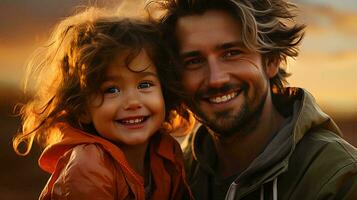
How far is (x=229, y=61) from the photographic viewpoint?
353cm

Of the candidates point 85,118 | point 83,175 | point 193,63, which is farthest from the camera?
point 193,63

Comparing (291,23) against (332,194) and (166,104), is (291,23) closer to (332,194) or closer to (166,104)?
(166,104)

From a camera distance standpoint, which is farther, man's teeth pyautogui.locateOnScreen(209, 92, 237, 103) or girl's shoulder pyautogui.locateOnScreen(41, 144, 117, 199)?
man's teeth pyautogui.locateOnScreen(209, 92, 237, 103)

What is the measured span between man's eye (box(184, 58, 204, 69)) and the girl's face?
447 millimetres

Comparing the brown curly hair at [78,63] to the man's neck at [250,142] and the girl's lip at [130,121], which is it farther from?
the man's neck at [250,142]

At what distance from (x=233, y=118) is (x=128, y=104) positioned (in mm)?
751

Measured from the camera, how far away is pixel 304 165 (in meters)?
3.10

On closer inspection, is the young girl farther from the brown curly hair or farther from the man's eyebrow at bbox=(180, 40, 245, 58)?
the man's eyebrow at bbox=(180, 40, 245, 58)

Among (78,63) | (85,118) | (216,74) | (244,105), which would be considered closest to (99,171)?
(85,118)

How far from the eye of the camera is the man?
3.13m

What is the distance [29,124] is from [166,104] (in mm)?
724

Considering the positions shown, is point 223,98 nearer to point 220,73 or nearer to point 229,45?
point 220,73

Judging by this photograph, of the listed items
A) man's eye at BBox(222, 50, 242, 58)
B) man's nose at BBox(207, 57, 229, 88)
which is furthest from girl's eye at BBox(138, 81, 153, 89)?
man's eye at BBox(222, 50, 242, 58)

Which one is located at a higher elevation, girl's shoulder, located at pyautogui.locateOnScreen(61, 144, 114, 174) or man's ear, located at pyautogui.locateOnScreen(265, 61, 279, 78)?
man's ear, located at pyautogui.locateOnScreen(265, 61, 279, 78)
